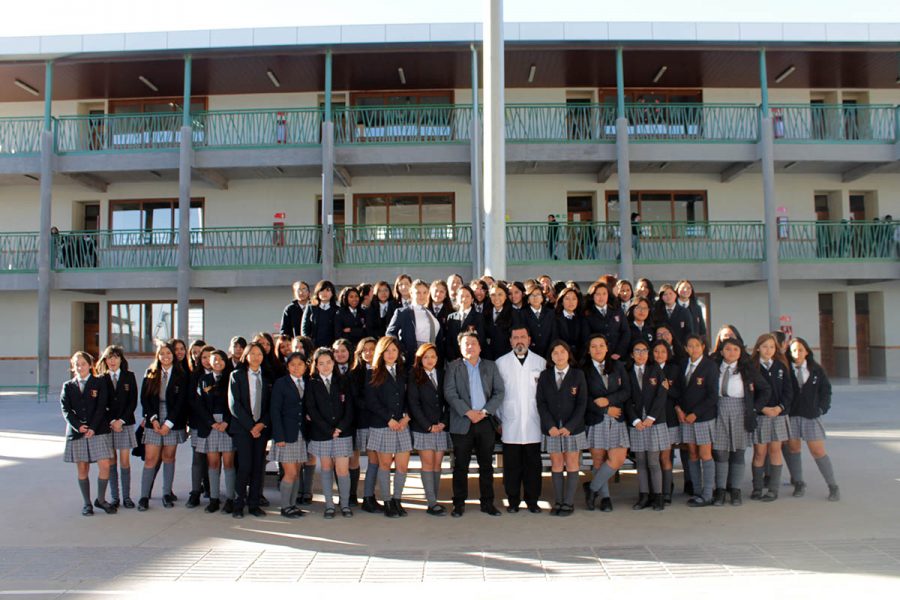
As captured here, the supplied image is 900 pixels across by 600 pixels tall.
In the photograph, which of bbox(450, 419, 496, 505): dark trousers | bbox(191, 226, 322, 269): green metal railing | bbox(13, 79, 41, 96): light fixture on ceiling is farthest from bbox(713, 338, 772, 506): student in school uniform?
bbox(13, 79, 41, 96): light fixture on ceiling

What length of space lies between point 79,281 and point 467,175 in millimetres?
10417

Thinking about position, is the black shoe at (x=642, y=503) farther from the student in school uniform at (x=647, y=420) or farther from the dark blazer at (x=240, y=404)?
the dark blazer at (x=240, y=404)

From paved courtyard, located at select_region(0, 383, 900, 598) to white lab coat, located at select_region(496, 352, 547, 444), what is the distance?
28.9 inches

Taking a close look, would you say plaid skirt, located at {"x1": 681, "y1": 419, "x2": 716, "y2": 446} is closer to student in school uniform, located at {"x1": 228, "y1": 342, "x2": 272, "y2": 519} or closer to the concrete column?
the concrete column

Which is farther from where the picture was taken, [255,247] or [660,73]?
[660,73]

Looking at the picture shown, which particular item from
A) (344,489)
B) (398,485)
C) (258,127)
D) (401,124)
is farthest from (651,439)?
(258,127)

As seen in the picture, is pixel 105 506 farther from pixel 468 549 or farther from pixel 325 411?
pixel 468 549

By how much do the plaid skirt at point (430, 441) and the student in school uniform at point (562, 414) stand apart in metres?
0.94

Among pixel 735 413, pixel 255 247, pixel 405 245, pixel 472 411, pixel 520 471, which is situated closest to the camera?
pixel 472 411

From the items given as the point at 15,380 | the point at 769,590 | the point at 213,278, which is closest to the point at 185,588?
the point at 769,590

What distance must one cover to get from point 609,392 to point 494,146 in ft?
13.1

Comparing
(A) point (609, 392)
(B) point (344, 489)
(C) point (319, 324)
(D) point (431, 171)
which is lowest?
(B) point (344, 489)

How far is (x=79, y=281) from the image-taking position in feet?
57.0

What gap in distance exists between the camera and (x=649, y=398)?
6.45m
